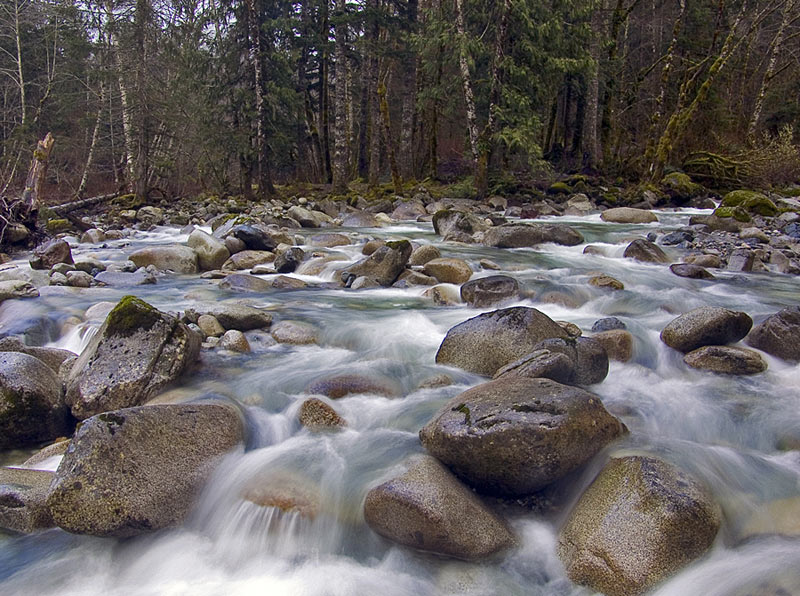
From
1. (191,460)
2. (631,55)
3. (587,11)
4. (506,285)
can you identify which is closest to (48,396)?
(191,460)

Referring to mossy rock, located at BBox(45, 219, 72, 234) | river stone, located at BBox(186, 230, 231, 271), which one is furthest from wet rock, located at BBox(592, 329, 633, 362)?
mossy rock, located at BBox(45, 219, 72, 234)

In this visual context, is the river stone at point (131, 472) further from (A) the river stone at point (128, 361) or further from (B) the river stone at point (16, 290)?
(B) the river stone at point (16, 290)

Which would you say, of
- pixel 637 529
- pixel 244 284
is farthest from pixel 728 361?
pixel 244 284

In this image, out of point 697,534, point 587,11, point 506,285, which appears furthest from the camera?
point 587,11

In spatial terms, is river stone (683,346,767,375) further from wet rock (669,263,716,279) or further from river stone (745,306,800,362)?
wet rock (669,263,716,279)

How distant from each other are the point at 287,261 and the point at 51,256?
355cm

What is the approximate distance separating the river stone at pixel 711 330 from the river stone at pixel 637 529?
95.2 inches

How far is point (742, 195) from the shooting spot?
14.9 metres

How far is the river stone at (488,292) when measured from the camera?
7382 millimetres

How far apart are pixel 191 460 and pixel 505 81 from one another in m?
16.1

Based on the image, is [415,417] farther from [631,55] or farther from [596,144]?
[631,55]

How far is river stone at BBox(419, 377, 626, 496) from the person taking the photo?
11.0ft

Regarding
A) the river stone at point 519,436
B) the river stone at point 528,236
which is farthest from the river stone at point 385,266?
the river stone at point 519,436

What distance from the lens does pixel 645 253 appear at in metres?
9.87
